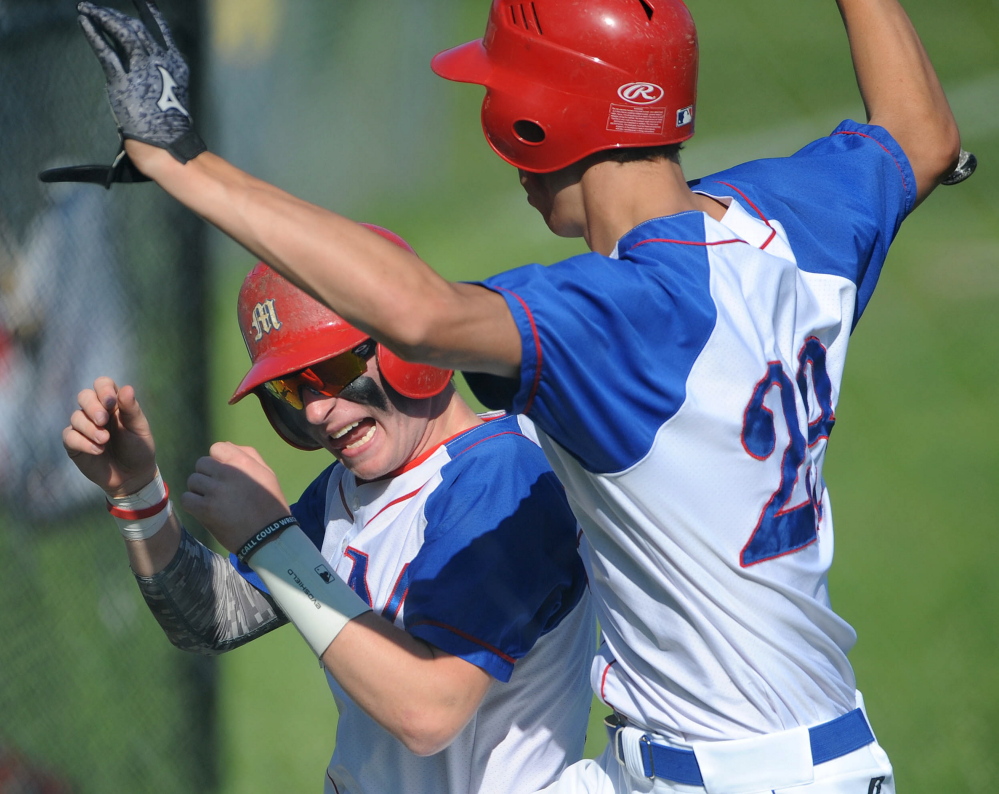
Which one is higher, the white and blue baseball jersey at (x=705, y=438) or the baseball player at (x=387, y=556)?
the white and blue baseball jersey at (x=705, y=438)

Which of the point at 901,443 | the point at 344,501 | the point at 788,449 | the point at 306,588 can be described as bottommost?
the point at 901,443

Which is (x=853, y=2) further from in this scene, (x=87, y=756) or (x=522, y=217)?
(x=87, y=756)

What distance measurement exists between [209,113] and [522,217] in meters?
1.33

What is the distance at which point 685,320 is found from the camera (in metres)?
1.37

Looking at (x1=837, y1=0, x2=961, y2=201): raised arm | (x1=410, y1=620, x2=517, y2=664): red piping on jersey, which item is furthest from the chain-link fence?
(x1=837, y1=0, x2=961, y2=201): raised arm

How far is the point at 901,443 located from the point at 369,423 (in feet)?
8.28

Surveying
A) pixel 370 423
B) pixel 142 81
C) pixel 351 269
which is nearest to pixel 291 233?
pixel 351 269

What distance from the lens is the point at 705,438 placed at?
142 cm

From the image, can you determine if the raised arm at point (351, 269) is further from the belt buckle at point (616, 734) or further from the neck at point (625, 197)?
the belt buckle at point (616, 734)

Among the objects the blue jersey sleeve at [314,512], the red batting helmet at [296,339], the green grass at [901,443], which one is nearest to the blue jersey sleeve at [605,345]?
the red batting helmet at [296,339]

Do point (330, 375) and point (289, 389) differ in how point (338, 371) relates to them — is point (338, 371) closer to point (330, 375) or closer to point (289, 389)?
point (330, 375)

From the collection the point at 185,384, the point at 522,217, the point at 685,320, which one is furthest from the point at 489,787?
the point at 522,217

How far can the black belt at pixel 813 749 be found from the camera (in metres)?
1.58

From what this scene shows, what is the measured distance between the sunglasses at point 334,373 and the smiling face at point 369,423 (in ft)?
0.03
